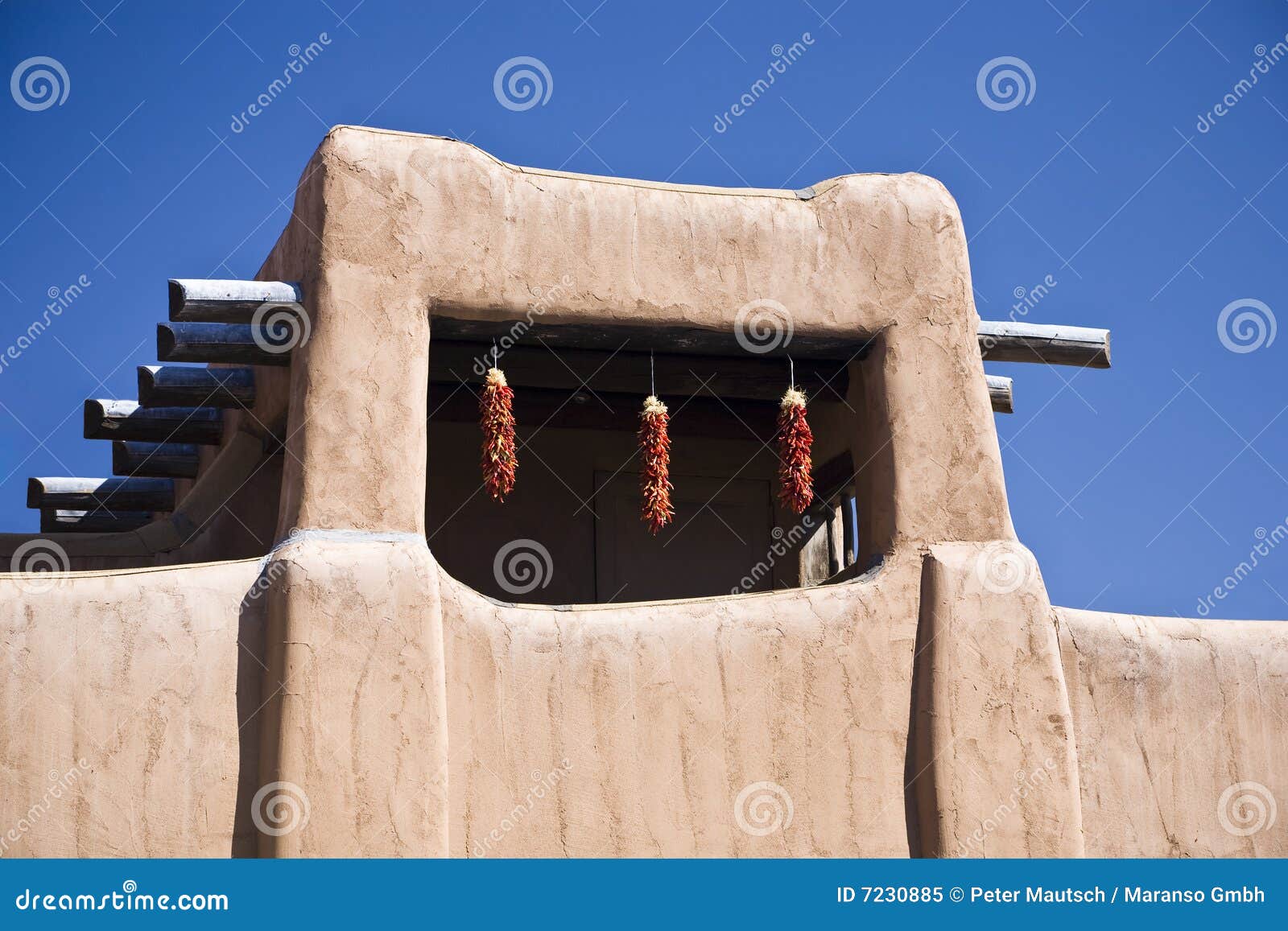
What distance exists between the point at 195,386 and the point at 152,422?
1.21m

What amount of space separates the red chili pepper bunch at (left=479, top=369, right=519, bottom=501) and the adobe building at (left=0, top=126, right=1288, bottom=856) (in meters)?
0.42

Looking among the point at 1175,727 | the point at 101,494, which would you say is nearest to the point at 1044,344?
the point at 1175,727

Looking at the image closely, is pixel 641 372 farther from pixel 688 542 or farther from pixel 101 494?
pixel 101 494

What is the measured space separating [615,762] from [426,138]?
4.44m

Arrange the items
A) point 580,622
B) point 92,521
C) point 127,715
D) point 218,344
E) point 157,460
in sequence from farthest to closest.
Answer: point 92,521
point 157,460
point 218,344
point 580,622
point 127,715

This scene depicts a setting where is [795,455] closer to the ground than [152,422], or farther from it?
closer to the ground

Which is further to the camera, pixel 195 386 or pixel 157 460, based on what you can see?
pixel 157 460

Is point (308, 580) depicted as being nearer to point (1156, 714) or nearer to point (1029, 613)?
point (1029, 613)

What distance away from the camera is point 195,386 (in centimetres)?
1234

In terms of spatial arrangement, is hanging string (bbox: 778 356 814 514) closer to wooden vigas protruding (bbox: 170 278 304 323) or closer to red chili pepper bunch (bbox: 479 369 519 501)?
red chili pepper bunch (bbox: 479 369 519 501)

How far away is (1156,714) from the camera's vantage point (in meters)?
12.3

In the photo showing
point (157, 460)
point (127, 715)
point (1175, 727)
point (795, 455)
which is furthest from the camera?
point (157, 460)

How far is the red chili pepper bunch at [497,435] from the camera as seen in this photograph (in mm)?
11211

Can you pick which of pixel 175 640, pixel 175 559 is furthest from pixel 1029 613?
pixel 175 559
